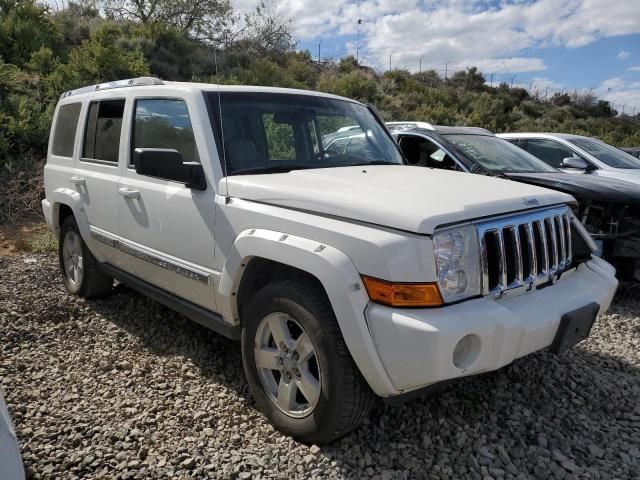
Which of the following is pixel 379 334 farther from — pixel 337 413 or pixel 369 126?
pixel 369 126

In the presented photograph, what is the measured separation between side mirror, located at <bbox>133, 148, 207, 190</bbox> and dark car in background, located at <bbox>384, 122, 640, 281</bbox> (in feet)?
8.78

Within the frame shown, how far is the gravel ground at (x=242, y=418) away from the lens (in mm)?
2594

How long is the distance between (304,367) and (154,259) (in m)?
1.49

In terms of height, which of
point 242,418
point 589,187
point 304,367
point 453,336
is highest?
point 589,187

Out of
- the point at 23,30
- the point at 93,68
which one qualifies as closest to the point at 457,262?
the point at 93,68

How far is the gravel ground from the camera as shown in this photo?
2594mm

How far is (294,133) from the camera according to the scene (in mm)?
3559

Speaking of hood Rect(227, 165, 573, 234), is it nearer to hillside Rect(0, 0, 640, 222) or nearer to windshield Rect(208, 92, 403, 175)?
windshield Rect(208, 92, 403, 175)

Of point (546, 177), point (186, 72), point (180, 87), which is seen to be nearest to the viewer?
point (180, 87)

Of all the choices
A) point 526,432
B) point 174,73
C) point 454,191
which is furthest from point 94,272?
point 174,73

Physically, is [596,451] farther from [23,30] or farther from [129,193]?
[23,30]

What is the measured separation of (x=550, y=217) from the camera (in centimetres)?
290

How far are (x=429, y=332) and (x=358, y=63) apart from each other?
29140mm

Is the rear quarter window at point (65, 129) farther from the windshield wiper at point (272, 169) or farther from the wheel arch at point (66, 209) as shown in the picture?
the windshield wiper at point (272, 169)
